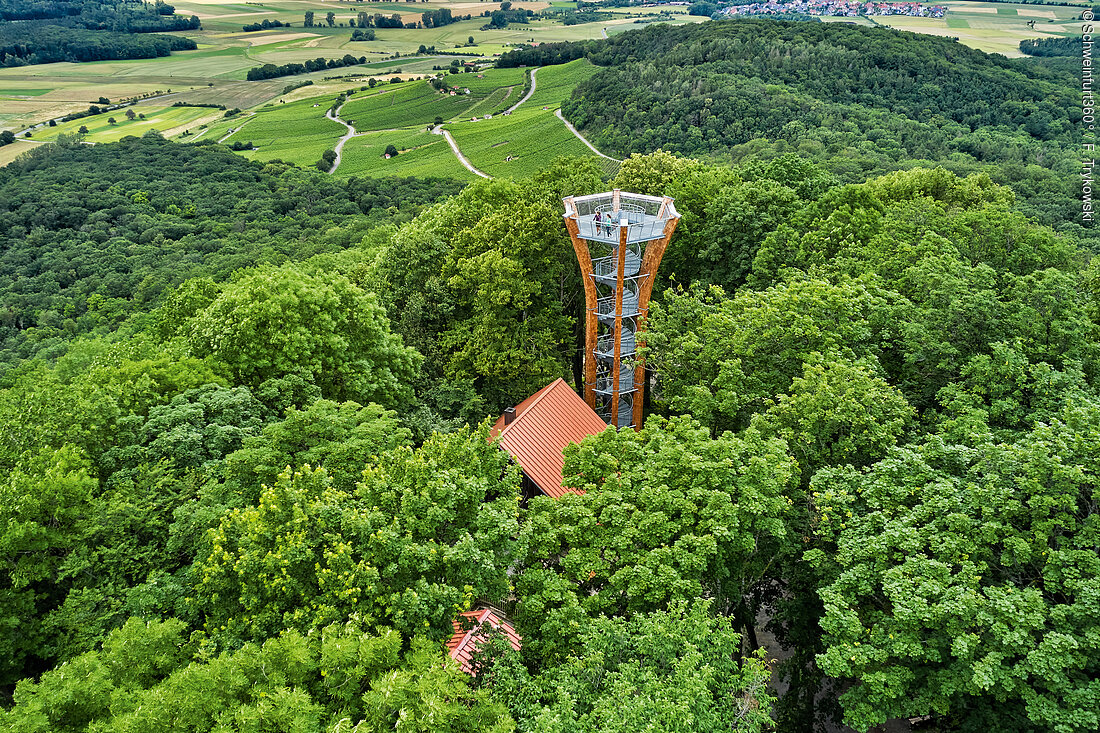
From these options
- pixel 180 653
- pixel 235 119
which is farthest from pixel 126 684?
pixel 235 119

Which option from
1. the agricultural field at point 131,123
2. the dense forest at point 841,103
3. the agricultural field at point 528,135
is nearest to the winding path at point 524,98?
the agricultural field at point 528,135

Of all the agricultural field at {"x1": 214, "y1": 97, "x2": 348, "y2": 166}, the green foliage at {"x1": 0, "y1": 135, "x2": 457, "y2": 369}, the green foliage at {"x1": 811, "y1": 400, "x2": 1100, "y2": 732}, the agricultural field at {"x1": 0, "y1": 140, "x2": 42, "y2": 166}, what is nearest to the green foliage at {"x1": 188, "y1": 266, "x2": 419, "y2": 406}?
the green foliage at {"x1": 811, "y1": 400, "x2": 1100, "y2": 732}

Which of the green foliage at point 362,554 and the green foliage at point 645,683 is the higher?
the green foliage at point 362,554

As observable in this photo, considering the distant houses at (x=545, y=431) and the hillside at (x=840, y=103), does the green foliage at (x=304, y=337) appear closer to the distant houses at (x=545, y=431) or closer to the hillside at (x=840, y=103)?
the distant houses at (x=545, y=431)

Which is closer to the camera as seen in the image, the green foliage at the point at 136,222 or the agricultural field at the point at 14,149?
the green foliage at the point at 136,222

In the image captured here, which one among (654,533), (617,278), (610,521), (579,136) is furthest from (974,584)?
(579,136)

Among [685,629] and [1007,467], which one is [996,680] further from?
[685,629]

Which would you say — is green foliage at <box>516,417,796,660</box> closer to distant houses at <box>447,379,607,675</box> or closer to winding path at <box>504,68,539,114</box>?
distant houses at <box>447,379,607,675</box>
